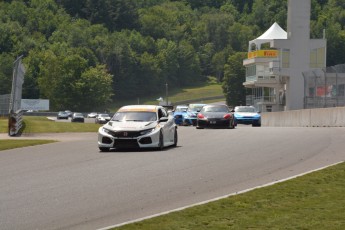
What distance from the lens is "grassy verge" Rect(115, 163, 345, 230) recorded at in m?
10.9

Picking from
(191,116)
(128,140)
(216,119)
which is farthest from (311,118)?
(128,140)

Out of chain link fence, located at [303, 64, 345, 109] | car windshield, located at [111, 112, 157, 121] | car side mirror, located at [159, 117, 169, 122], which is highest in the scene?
chain link fence, located at [303, 64, 345, 109]

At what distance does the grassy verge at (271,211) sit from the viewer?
1087 centimetres

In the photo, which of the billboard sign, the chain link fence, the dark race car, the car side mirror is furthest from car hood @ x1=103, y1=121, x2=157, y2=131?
the billboard sign

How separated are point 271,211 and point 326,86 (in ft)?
121

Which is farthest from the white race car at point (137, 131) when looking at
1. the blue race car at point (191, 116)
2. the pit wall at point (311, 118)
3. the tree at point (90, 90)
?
the tree at point (90, 90)

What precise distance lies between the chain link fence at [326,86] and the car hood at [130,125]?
23.3m

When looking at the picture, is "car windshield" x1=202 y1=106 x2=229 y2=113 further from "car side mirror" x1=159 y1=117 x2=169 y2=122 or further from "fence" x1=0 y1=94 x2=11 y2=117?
"fence" x1=0 y1=94 x2=11 y2=117

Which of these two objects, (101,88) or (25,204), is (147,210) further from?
(101,88)

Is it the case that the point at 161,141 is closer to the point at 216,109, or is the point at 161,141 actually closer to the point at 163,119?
the point at 163,119

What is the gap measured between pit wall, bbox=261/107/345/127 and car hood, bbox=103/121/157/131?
18.3m

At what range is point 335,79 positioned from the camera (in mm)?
47469

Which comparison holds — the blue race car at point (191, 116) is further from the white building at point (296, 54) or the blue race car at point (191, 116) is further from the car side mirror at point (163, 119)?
the white building at point (296, 54)

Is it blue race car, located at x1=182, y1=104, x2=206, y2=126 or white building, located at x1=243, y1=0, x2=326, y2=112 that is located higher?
white building, located at x1=243, y1=0, x2=326, y2=112
